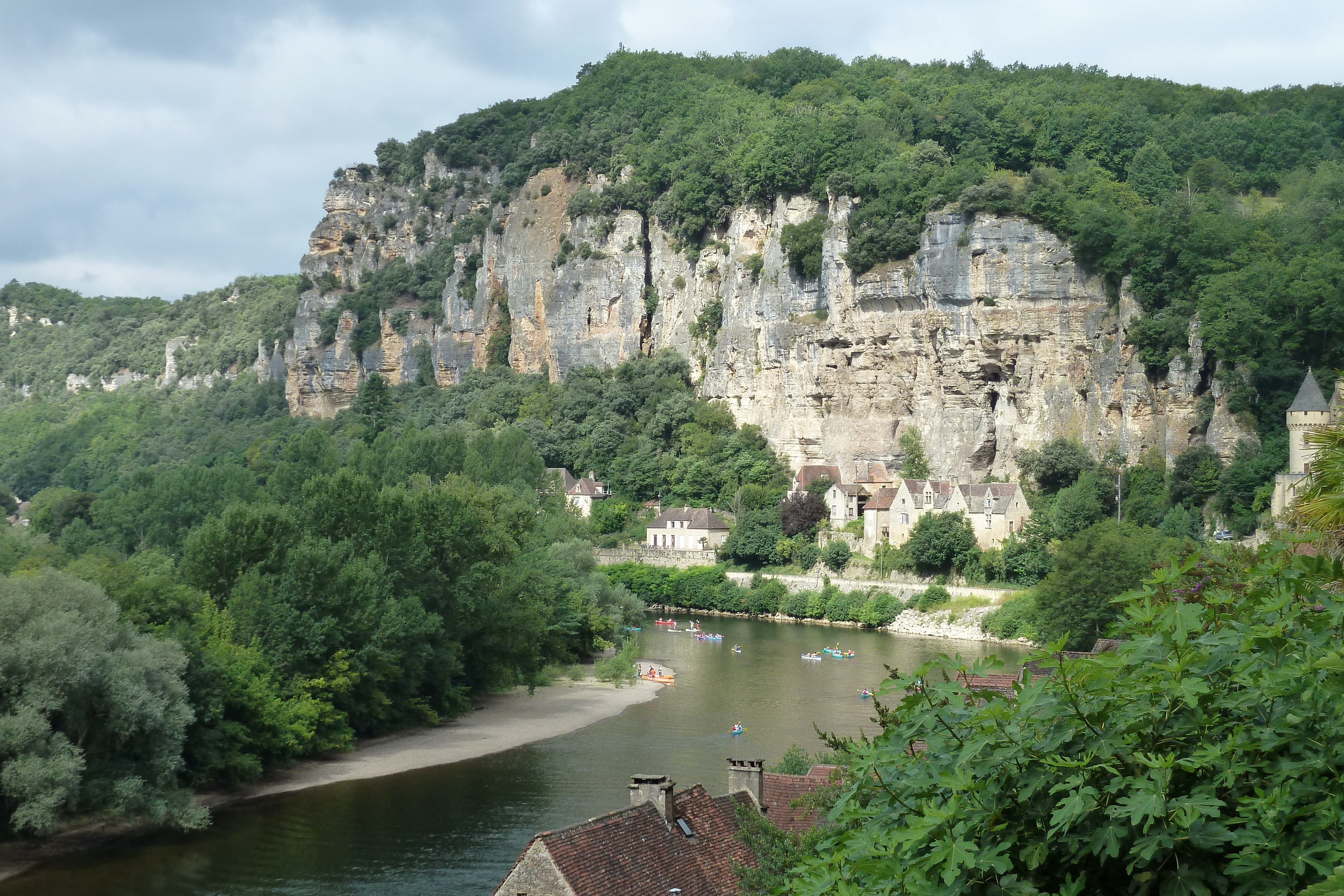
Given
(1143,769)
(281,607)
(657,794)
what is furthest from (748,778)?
(281,607)

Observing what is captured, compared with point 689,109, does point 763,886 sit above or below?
→ below

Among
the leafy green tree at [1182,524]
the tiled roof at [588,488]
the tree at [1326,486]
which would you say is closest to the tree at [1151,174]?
the leafy green tree at [1182,524]

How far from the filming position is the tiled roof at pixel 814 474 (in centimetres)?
7519

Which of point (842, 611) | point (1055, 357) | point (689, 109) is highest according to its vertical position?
point (689, 109)

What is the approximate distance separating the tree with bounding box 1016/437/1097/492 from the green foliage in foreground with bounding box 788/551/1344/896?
196ft

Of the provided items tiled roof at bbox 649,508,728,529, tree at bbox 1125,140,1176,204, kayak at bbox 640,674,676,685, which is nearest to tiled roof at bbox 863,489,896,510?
tiled roof at bbox 649,508,728,529

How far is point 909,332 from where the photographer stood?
75.9 meters

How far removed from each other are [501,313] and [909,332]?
130ft

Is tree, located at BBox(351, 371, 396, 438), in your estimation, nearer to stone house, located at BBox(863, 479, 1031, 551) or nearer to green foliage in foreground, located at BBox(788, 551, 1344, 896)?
stone house, located at BBox(863, 479, 1031, 551)

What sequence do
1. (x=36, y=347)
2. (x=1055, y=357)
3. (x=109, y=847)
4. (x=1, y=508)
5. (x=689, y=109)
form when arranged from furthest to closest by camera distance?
(x=36, y=347), (x=689, y=109), (x=1, y=508), (x=1055, y=357), (x=109, y=847)

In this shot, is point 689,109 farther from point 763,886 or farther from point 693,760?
point 763,886

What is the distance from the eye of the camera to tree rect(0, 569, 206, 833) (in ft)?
75.0

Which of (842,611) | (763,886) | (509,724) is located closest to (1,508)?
(842,611)

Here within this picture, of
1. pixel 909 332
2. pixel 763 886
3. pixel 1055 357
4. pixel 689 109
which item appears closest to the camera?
pixel 763 886
